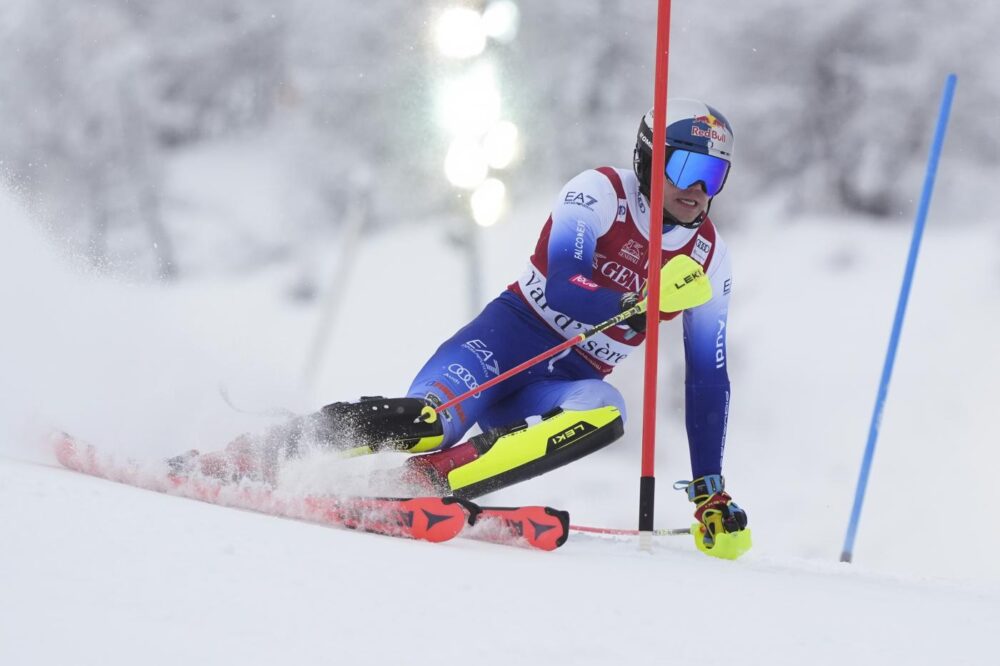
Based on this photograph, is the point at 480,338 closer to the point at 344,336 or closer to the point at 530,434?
the point at 530,434

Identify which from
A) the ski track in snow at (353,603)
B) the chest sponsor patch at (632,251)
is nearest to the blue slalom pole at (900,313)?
the chest sponsor patch at (632,251)

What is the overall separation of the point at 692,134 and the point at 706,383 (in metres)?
0.79

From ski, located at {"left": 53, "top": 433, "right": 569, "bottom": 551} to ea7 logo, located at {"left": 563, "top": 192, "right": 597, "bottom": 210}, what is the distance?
1.05 metres

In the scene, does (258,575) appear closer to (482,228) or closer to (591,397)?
(591,397)

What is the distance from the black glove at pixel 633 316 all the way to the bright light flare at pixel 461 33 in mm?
5390

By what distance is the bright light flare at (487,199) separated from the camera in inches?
331

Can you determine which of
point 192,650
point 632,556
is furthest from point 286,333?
point 192,650

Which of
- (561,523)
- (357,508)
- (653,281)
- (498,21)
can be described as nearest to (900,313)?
(653,281)

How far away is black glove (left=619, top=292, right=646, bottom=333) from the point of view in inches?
117

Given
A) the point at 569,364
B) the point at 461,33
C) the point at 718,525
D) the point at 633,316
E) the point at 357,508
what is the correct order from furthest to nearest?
1. the point at 461,33
2. the point at 569,364
3. the point at 718,525
4. the point at 633,316
5. the point at 357,508

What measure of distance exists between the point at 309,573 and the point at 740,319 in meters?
14.1

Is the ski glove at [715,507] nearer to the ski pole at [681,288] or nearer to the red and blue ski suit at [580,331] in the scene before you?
the red and blue ski suit at [580,331]

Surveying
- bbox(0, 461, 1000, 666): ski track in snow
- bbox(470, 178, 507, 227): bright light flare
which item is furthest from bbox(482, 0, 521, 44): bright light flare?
bbox(0, 461, 1000, 666): ski track in snow

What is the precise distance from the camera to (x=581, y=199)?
3275 mm
